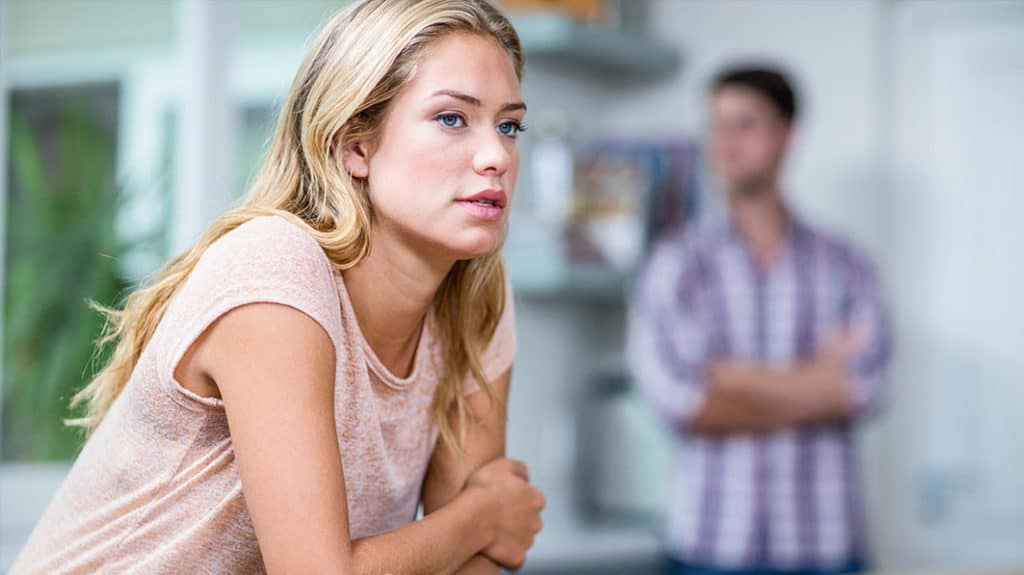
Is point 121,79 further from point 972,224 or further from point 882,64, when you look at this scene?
point 972,224

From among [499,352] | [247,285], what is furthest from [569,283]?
[247,285]

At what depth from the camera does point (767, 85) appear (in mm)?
2629

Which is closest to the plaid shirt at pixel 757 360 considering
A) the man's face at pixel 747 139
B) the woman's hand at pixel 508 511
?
the man's face at pixel 747 139

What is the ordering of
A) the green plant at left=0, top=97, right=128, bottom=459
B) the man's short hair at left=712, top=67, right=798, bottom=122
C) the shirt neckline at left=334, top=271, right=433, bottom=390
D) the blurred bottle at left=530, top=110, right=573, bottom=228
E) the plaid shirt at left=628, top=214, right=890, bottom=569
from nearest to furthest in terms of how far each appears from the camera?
1. the shirt neckline at left=334, top=271, right=433, bottom=390
2. the green plant at left=0, top=97, right=128, bottom=459
3. the plaid shirt at left=628, top=214, right=890, bottom=569
4. the man's short hair at left=712, top=67, right=798, bottom=122
5. the blurred bottle at left=530, top=110, right=573, bottom=228

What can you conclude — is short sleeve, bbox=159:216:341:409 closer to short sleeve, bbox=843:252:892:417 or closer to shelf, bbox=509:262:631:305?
short sleeve, bbox=843:252:892:417

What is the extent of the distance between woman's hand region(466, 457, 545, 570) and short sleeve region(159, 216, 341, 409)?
0.88 feet

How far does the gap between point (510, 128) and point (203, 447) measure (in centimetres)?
41

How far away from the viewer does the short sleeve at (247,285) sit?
39.5 inches

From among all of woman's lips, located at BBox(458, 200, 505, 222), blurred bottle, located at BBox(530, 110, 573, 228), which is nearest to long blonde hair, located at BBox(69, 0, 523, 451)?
woman's lips, located at BBox(458, 200, 505, 222)

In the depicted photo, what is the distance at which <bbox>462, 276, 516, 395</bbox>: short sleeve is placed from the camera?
1297 millimetres

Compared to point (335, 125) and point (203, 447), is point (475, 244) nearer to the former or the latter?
point (335, 125)

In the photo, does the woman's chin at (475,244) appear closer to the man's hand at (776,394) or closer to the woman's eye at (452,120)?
the woman's eye at (452,120)

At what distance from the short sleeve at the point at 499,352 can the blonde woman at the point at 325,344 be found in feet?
0.26

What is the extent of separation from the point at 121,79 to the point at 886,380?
5.75 feet
